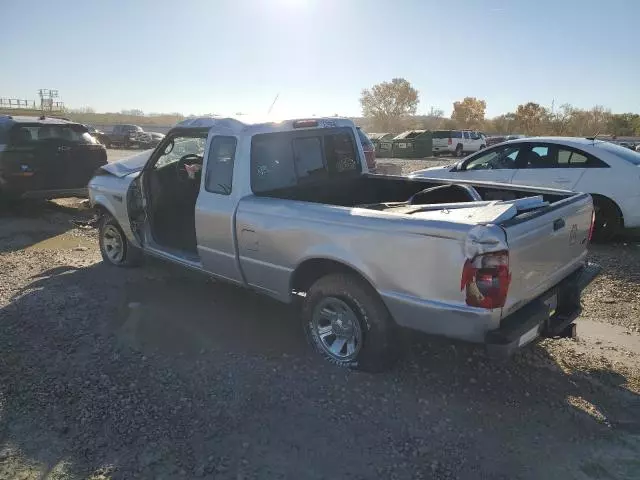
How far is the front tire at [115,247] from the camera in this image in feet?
20.6

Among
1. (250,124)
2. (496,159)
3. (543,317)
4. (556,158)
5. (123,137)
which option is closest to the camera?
(543,317)

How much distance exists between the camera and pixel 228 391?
3.62 meters

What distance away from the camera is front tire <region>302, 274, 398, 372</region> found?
355cm

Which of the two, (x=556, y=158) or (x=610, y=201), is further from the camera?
(x=556, y=158)

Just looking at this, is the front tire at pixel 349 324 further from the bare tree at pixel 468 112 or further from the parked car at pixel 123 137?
the bare tree at pixel 468 112

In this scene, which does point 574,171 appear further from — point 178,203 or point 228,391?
point 228,391

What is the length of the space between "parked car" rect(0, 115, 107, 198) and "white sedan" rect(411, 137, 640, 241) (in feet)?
21.4

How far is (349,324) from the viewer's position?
380cm

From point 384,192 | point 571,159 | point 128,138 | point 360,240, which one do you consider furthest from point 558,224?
point 128,138

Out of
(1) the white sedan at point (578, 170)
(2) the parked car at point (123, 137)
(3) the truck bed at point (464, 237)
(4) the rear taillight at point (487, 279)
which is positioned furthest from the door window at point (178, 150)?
(2) the parked car at point (123, 137)

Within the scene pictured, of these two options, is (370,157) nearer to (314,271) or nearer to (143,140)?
(314,271)

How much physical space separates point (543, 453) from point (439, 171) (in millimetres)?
6394

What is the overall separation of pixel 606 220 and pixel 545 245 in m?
4.86

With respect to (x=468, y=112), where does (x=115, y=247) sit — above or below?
below
